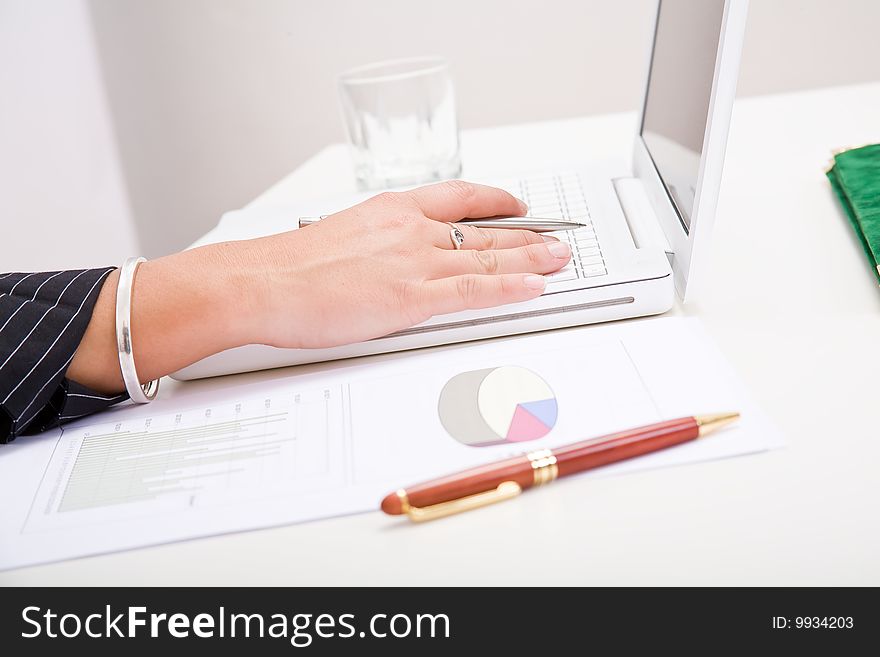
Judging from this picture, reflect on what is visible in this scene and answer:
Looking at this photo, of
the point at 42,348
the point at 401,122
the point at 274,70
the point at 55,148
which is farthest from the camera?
the point at 274,70

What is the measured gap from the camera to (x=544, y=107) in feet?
5.54

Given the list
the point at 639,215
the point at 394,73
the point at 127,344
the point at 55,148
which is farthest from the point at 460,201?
the point at 55,148

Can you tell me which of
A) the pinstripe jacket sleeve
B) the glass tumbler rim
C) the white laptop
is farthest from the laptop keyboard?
the pinstripe jacket sleeve

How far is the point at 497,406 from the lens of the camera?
482 millimetres

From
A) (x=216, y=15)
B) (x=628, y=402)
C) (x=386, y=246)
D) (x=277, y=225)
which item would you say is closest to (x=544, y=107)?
(x=216, y=15)

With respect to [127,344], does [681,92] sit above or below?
above

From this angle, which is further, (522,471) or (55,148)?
(55,148)

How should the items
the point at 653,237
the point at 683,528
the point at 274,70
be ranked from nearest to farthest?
the point at 683,528 → the point at 653,237 → the point at 274,70

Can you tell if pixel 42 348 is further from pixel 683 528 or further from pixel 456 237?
pixel 683 528

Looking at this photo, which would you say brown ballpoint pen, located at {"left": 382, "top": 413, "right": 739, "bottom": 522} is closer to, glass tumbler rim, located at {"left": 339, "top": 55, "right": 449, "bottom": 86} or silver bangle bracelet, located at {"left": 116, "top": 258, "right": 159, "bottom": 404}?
silver bangle bracelet, located at {"left": 116, "top": 258, "right": 159, "bottom": 404}

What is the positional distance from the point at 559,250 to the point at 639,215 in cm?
12

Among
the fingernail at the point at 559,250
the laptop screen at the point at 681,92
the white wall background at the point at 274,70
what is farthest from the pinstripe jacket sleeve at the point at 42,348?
the white wall background at the point at 274,70

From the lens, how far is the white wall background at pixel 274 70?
1516 mm

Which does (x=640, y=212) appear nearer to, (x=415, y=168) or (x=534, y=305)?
(x=534, y=305)
